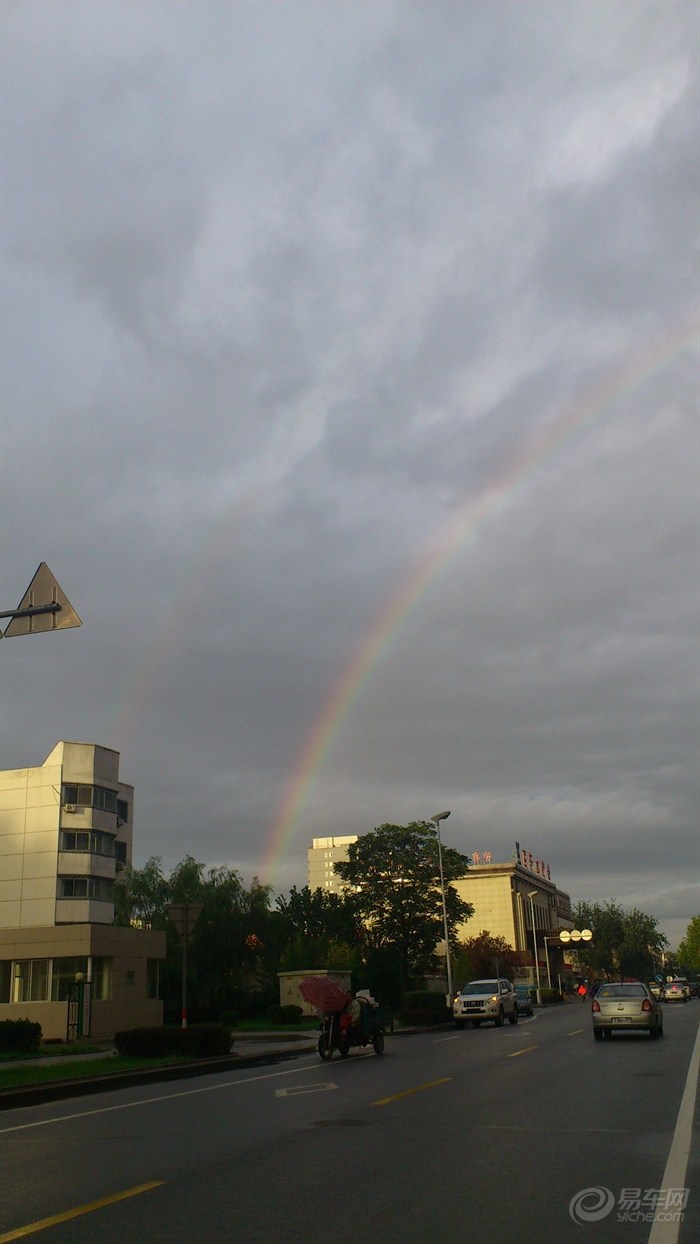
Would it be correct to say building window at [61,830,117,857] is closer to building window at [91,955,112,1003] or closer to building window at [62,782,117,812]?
building window at [62,782,117,812]

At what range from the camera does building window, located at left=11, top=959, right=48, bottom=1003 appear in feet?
157

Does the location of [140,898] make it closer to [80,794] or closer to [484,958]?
[80,794]

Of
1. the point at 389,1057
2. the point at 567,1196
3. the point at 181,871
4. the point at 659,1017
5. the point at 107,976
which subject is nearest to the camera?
the point at 567,1196

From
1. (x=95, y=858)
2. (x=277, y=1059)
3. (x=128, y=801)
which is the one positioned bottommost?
(x=277, y=1059)

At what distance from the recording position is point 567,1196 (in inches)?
328

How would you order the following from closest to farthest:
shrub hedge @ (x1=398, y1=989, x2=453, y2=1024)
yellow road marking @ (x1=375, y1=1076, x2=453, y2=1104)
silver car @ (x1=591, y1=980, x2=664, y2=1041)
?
yellow road marking @ (x1=375, y1=1076, x2=453, y2=1104) < silver car @ (x1=591, y1=980, x2=664, y2=1041) < shrub hedge @ (x1=398, y1=989, x2=453, y2=1024)

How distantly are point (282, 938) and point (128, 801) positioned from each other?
23.5 m

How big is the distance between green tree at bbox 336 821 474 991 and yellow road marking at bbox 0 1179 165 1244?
63.9m

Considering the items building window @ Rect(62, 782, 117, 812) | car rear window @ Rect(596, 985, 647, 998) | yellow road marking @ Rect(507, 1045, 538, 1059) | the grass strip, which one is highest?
building window @ Rect(62, 782, 117, 812)

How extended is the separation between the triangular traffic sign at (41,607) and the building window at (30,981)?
36.3m

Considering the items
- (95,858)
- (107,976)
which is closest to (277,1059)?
(107,976)

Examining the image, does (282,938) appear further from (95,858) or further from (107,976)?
(107,976)

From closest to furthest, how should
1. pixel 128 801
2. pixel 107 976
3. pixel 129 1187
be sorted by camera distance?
pixel 129 1187 → pixel 107 976 → pixel 128 801

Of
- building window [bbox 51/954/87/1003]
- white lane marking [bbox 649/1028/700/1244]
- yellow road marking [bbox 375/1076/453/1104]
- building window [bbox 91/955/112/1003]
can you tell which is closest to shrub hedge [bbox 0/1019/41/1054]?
building window [bbox 51/954/87/1003]
